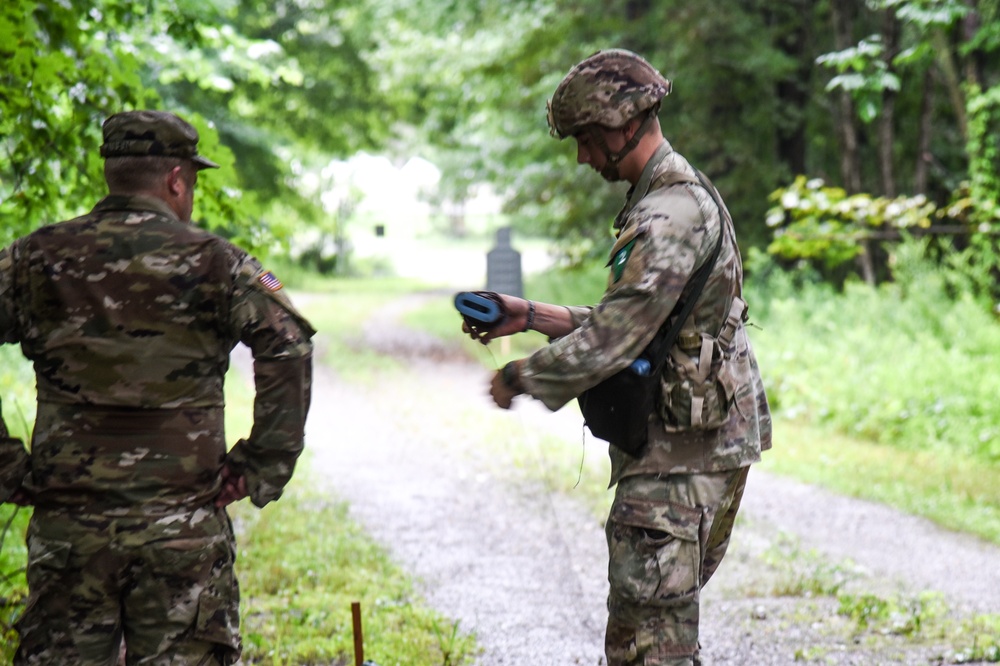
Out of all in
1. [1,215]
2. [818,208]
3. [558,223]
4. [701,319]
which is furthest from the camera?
[558,223]

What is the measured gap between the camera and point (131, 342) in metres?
2.76

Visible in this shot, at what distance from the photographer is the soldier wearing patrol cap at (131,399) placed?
9.02ft

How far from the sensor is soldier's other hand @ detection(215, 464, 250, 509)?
2.94m

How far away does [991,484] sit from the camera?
7.94 meters

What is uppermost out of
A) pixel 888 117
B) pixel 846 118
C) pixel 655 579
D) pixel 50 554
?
pixel 846 118

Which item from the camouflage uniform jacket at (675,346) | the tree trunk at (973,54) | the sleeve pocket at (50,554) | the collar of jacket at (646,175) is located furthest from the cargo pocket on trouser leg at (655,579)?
the tree trunk at (973,54)

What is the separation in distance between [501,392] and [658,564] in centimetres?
67

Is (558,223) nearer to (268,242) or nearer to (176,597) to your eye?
(268,242)

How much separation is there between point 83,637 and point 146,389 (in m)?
0.69

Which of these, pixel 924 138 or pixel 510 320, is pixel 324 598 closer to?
pixel 510 320

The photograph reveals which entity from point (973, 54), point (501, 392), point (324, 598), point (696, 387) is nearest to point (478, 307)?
point (501, 392)

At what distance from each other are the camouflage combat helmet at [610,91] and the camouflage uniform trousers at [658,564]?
1068mm

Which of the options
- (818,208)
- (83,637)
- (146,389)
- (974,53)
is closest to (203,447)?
(146,389)

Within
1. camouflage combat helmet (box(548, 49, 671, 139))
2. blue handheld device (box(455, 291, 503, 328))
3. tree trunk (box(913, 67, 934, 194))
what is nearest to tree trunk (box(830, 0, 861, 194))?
tree trunk (box(913, 67, 934, 194))
